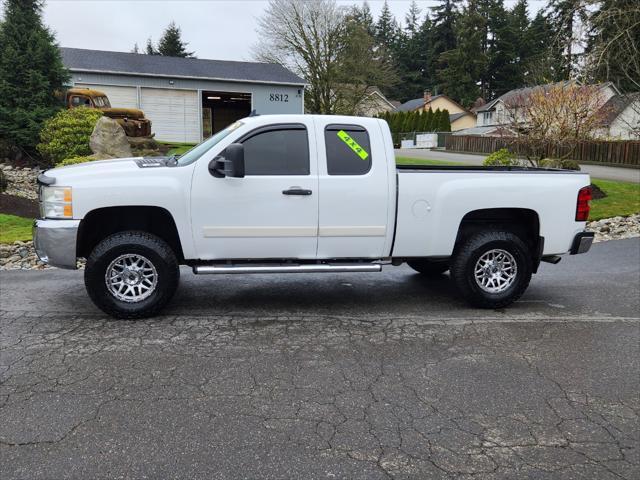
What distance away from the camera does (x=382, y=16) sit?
97188mm

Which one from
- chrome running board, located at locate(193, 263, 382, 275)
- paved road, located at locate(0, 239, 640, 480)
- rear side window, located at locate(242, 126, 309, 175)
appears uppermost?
rear side window, located at locate(242, 126, 309, 175)

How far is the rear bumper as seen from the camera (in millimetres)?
6332

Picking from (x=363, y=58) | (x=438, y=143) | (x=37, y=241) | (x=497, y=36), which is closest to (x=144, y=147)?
(x=37, y=241)

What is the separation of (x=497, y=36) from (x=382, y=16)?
31197 mm

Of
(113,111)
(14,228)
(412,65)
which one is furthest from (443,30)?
(14,228)

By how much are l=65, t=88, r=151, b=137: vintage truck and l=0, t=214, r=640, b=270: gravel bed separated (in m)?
12.2

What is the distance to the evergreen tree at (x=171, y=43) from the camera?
228ft

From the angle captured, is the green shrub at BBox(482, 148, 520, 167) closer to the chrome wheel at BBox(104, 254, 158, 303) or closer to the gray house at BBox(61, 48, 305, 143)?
the chrome wheel at BBox(104, 254, 158, 303)

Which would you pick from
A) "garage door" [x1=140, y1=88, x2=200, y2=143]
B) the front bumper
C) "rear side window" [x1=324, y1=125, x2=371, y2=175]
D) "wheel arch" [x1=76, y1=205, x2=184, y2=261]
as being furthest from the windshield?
"garage door" [x1=140, y1=88, x2=200, y2=143]

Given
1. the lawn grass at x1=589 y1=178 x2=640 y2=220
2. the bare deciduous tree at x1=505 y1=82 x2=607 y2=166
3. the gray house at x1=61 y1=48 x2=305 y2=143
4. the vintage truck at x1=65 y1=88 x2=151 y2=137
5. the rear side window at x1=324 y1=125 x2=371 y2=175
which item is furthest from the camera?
the gray house at x1=61 y1=48 x2=305 y2=143

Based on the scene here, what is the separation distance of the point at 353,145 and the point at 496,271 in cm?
216

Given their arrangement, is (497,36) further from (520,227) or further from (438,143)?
(520,227)

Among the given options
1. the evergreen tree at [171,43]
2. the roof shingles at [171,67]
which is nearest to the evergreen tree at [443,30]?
the evergreen tree at [171,43]

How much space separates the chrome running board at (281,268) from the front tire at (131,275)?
1.05ft
